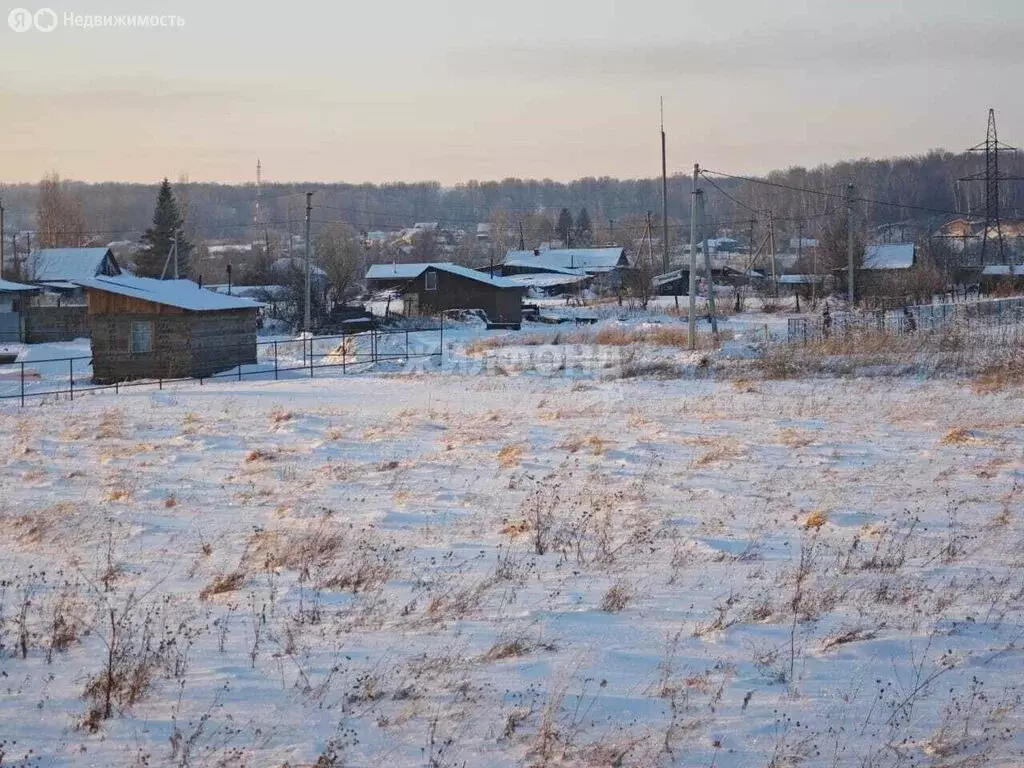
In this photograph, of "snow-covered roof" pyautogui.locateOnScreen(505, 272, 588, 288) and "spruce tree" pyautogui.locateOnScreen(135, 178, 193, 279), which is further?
"snow-covered roof" pyautogui.locateOnScreen(505, 272, 588, 288)

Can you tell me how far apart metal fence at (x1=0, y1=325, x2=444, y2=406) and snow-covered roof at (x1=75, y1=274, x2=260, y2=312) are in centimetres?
157

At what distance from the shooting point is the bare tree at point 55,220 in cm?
8712

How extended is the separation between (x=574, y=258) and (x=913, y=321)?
57069mm

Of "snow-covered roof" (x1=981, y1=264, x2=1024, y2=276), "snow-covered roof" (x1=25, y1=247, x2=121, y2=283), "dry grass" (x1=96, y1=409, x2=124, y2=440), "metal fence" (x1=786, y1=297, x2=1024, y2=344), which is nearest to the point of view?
"dry grass" (x1=96, y1=409, x2=124, y2=440)

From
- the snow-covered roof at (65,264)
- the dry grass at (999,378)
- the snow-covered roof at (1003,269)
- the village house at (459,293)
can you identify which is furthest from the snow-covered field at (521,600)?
the snow-covered roof at (65,264)

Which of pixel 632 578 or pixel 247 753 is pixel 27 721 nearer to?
pixel 247 753

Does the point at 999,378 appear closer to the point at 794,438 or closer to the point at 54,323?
the point at 794,438

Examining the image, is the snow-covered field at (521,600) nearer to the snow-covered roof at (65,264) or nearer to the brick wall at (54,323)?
the brick wall at (54,323)

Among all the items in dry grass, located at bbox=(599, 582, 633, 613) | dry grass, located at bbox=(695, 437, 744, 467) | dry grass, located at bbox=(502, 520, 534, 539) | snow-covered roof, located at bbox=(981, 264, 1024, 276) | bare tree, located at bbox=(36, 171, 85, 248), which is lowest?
dry grass, located at bbox=(599, 582, 633, 613)

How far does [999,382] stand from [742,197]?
155 meters

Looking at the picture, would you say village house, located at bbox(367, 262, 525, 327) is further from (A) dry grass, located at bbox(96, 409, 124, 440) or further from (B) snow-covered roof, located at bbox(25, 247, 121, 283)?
(A) dry grass, located at bbox(96, 409, 124, 440)

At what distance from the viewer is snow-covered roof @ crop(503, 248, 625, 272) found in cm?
8688

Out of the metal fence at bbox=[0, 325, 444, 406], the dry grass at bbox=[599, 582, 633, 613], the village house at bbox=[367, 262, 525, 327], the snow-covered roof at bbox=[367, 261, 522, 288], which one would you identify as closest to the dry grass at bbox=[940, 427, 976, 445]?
the dry grass at bbox=[599, 582, 633, 613]

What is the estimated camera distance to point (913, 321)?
33.2 meters
